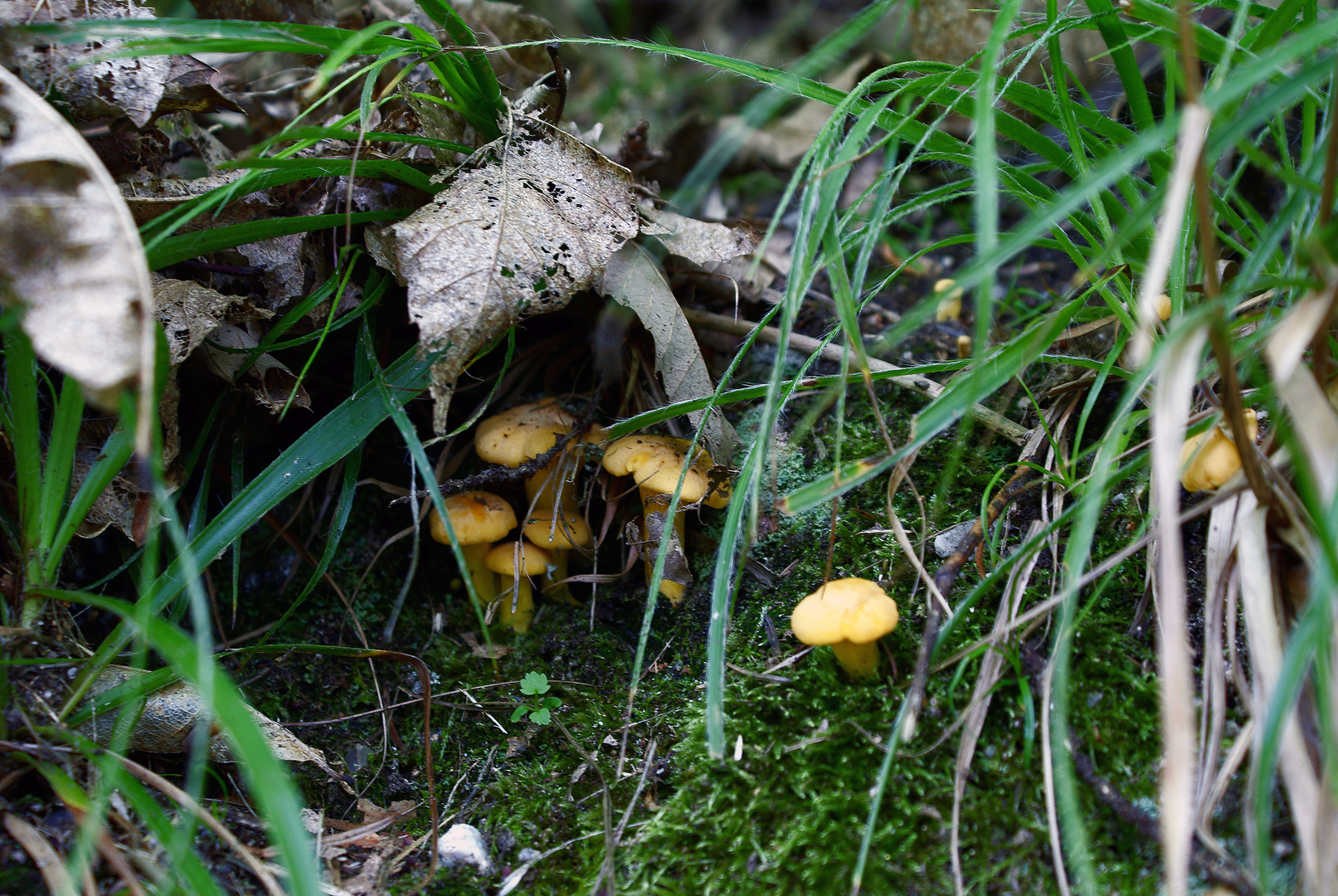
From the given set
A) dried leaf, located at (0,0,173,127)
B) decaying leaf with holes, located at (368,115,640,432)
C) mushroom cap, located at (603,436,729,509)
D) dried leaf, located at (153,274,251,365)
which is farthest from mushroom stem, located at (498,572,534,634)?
dried leaf, located at (0,0,173,127)

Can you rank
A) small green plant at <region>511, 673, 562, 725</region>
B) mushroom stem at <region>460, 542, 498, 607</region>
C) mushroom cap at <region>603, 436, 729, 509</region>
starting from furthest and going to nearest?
1. mushroom stem at <region>460, 542, 498, 607</region>
2. mushroom cap at <region>603, 436, 729, 509</region>
3. small green plant at <region>511, 673, 562, 725</region>

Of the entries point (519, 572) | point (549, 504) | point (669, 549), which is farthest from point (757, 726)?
point (549, 504)

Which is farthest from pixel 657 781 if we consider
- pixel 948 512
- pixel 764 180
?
pixel 764 180

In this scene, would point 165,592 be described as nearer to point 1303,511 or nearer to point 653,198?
point 653,198

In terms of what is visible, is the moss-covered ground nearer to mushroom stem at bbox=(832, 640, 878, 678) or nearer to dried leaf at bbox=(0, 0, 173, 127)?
mushroom stem at bbox=(832, 640, 878, 678)

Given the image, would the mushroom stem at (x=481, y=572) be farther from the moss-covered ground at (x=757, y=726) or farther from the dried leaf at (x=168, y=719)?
the dried leaf at (x=168, y=719)

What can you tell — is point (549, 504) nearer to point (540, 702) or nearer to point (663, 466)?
point (663, 466)
